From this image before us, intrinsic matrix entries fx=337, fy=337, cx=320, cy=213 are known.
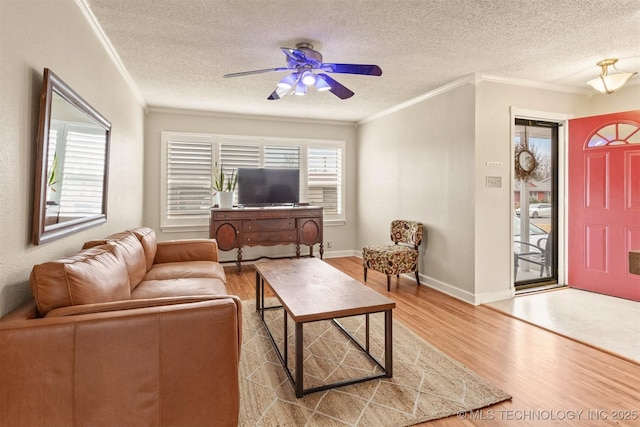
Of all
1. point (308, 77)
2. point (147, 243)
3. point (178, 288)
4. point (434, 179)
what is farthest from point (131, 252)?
point (434, 179)

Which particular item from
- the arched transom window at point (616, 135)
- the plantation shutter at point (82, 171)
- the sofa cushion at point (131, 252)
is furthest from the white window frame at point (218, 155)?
the arched transom window at point (616, 135)

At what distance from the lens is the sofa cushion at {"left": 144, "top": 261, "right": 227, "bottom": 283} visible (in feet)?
9.24

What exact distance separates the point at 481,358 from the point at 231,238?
3.51 metres

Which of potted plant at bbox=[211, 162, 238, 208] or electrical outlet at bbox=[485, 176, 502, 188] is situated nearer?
electrical outlet at bbox=[485, 176, 502, 188]

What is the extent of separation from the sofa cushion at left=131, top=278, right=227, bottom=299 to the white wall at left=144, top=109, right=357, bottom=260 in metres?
2.77

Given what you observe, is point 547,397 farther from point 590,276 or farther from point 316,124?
point 316,124

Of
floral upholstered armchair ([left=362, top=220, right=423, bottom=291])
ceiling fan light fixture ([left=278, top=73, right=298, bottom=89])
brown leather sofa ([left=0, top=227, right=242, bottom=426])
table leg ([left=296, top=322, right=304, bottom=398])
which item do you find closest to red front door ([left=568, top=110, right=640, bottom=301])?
floral upholstered armchair ([left=362, top=220, right=423, bottom=291])

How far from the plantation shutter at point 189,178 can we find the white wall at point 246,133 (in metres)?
0.19

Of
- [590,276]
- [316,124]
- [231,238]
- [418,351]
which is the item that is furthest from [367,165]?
[418,351]

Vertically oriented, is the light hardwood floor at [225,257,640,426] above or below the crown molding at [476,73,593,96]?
below

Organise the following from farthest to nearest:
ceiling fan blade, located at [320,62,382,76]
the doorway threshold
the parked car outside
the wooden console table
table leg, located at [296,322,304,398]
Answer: the wooden console table → the parked car outside → the doorway threshold → ceiling fan blade, located at [320,62,382,76] → table leg, located at [296,322,304,398]

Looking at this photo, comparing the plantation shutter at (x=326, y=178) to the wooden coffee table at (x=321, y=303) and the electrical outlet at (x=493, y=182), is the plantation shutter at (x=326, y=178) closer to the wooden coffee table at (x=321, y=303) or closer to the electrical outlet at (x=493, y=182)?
the electrical outlet at (x=493, y=182)

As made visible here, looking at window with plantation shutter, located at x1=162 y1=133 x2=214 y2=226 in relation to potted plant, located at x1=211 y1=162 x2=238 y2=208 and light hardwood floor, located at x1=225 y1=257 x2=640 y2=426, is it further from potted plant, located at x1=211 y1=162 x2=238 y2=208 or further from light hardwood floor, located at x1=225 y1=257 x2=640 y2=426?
light hardwood floor, located at x1=225 y1=257 x2=640 y2=426

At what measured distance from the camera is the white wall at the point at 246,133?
5094mm
